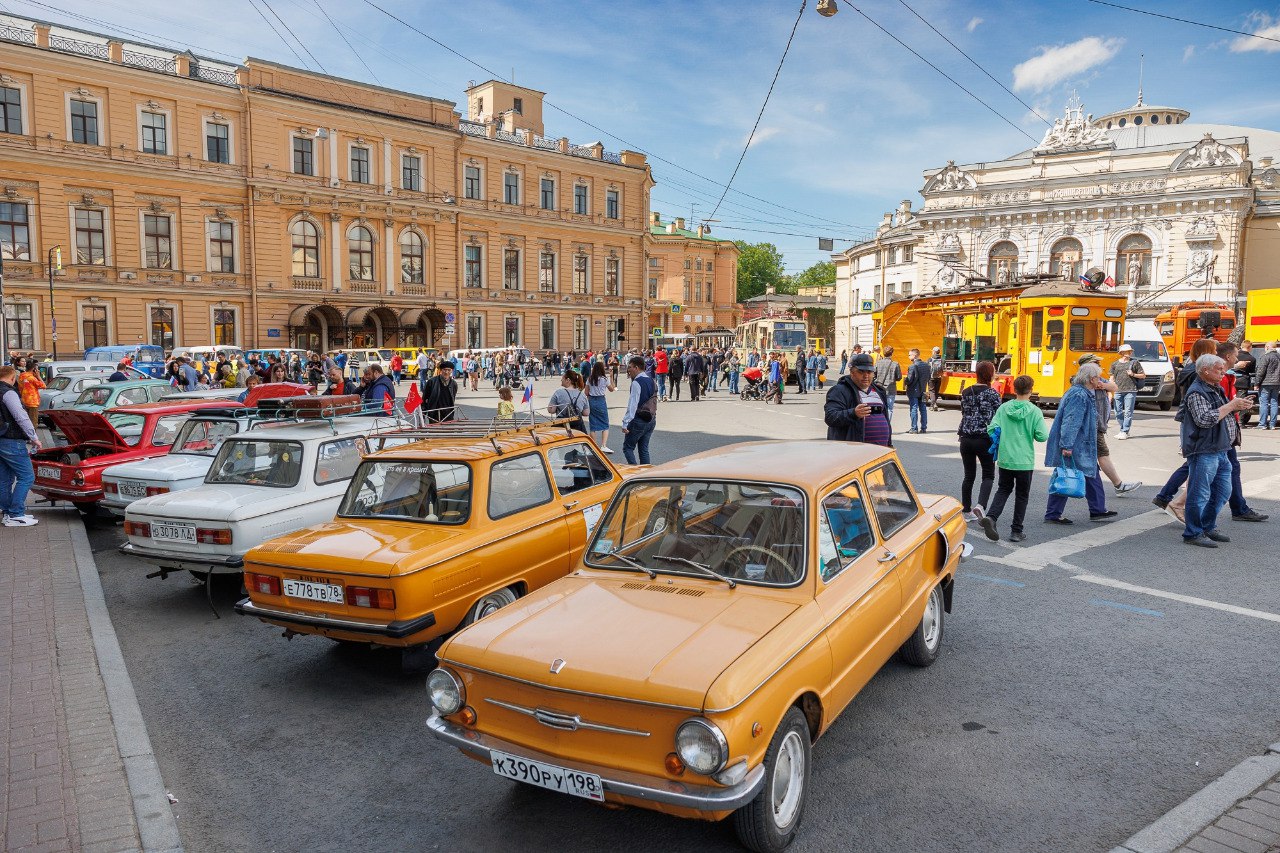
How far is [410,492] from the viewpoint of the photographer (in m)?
5.74

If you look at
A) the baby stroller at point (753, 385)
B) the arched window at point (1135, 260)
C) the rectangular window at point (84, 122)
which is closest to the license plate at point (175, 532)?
the baby stroller at point (753, 385)

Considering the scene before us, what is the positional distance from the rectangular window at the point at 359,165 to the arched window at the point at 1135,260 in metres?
46.2

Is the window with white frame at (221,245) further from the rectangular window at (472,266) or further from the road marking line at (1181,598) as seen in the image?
the road marking line at (1181,598)

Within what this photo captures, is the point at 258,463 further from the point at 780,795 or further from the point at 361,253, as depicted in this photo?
the point at 361,253

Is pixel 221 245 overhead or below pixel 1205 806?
overhead

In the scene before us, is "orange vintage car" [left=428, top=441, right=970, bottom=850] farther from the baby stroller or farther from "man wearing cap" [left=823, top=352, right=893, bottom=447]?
the baby stroller

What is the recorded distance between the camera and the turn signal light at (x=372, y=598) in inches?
189

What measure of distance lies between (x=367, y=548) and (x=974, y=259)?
2284 inches

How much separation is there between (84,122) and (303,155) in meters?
9.43

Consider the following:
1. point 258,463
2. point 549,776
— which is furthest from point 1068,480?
point 258,463

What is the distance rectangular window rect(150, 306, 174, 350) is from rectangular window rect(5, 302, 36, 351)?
465 cm

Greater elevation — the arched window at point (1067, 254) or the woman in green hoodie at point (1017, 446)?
the arched window at point (1067, 254)

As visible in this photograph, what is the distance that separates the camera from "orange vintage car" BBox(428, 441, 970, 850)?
10.1 ft

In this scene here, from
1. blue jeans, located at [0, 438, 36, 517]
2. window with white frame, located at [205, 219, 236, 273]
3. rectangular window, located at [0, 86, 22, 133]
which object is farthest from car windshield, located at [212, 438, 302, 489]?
rectangular window, located at [0, 86, 22, 133]
